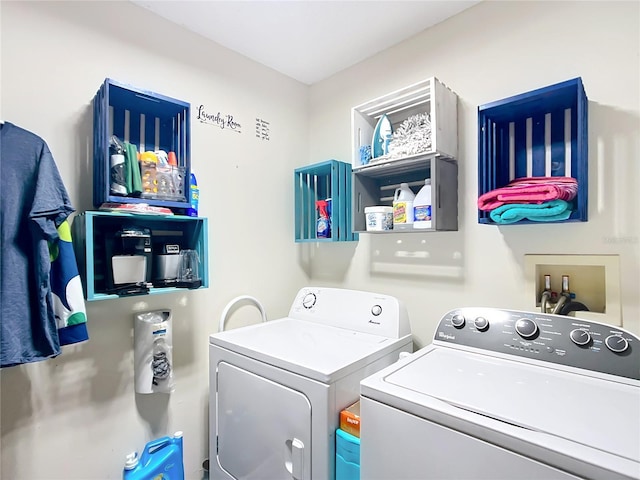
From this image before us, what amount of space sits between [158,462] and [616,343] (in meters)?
1.88

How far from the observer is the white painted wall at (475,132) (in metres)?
1.21

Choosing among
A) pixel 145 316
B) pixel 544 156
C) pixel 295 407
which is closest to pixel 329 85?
pixel 544 156

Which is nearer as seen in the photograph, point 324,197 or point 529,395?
point 529,395

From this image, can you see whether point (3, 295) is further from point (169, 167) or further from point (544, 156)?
point (544, 156)

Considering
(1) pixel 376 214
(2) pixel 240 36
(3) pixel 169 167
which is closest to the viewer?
(3) pixel 169 167

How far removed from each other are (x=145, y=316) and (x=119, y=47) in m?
1.26

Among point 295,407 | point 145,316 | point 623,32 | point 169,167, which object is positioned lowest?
point 295,407

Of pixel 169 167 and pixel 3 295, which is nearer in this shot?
pixel 3 295

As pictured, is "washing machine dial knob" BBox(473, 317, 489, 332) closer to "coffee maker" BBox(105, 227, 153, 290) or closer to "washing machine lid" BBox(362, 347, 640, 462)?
"washing machine lid" BBox(362, 347, 640, 462)

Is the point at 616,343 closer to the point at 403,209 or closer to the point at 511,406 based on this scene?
the point at 511,406

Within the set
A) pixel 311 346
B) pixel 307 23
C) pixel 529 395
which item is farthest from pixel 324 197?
pixel 529 395

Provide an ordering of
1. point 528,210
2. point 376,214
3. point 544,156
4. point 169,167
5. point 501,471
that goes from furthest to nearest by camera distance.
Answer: point 376,214
point 169,167
point 544,156
point 528,210
point 501,471

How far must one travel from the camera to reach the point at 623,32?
4.00 ft

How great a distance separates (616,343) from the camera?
1.03m
